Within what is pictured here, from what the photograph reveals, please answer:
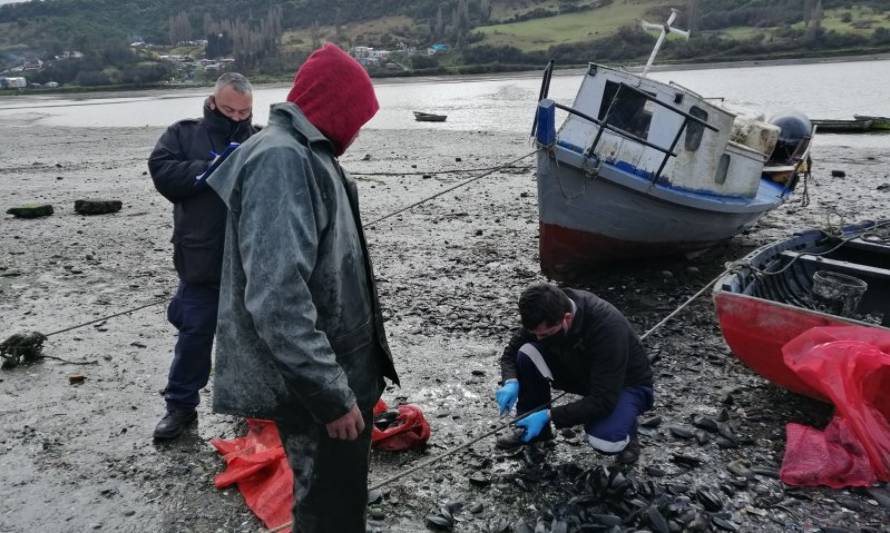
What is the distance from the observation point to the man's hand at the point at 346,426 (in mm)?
2299

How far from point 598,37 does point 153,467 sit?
4033 inches

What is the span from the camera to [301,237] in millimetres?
2145

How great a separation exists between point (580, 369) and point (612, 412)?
1.08 ft

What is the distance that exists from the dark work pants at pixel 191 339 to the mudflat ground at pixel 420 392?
373 millimetres

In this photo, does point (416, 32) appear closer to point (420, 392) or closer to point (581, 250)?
point (581, 250)

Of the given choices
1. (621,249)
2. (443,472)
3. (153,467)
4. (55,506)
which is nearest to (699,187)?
(621,249)

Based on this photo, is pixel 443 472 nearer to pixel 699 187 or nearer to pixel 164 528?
pixel 164 528

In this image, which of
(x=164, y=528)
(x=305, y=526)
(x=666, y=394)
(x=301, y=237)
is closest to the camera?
(x=301, y=237)

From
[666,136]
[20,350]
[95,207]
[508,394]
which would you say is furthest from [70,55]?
[508,394]

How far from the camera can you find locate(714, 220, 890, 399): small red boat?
16.5 ft

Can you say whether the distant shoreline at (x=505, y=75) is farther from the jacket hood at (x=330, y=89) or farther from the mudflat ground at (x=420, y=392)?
the jacket hood at (x=330, y=89)

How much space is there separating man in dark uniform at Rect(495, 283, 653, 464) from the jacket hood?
1.76m

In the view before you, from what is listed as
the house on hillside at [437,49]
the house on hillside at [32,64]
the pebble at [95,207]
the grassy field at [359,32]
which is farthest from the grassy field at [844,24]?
the house on hillside at [32,64]

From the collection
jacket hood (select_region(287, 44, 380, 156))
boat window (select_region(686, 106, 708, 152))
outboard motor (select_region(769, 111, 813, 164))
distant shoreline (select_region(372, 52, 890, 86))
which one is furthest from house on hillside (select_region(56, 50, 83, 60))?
jacket hood (select_region(287, 44, 380, 156))
